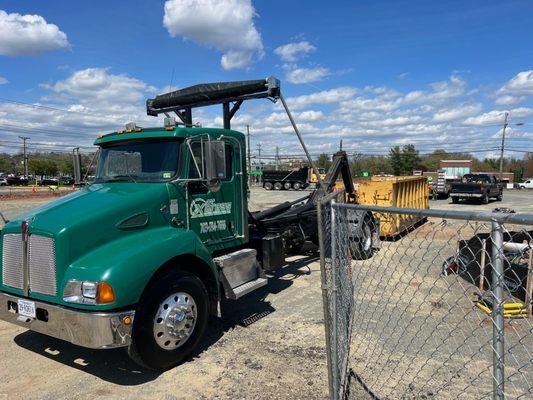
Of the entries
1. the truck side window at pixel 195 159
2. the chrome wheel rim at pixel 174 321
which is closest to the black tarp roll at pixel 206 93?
the truck side window at pixel 195 159

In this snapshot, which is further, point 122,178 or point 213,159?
point 122,178

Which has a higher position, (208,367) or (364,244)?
(364,244)

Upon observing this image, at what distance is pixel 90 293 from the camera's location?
3.60 meters

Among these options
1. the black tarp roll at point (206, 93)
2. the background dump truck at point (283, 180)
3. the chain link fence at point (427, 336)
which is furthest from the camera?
the background dump truck at point (283, 180)

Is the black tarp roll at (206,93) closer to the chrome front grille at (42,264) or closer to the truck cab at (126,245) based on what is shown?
the truck cab at (126,245)

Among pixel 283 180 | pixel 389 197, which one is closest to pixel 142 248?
pixel 389 197

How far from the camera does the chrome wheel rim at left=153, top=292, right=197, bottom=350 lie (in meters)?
4.09

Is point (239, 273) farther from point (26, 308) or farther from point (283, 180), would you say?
point (283, 180)

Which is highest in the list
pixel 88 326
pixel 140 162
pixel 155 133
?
pixel 155 133

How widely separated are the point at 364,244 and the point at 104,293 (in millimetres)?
6727

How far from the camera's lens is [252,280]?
18.5 feet

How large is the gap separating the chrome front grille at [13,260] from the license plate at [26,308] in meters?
0.16

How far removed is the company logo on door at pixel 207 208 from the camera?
498cm

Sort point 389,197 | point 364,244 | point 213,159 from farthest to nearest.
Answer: point 389,197 → point 364,244 → point 213,159
